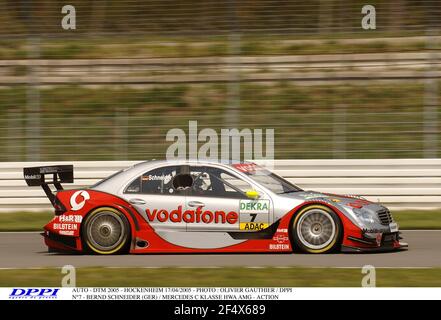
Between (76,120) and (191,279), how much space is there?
24.8 ft

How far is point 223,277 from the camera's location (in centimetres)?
871

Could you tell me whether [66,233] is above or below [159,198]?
below

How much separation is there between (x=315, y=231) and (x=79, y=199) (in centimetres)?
288

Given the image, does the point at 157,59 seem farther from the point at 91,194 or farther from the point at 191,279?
the point at 191,279

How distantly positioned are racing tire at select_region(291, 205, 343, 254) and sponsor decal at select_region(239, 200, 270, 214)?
39 centimetres

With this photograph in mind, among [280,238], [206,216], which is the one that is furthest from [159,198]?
[280,238]

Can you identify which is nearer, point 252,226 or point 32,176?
point 252,226

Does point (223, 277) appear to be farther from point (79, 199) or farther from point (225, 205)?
point (79, 199)

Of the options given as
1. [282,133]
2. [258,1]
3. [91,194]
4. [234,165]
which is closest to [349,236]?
[234,165]

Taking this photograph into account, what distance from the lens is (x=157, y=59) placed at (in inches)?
706

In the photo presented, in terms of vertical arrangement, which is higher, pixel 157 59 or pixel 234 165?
pixel 157 59

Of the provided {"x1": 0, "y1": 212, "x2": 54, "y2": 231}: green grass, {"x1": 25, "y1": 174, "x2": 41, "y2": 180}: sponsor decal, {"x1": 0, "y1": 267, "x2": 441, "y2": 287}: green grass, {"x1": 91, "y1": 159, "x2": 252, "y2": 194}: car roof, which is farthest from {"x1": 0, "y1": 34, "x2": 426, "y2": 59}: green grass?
{"x1": 0, "y1": 267, "x2": 441, "y2": 287}: green grass

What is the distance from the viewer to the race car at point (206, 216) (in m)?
10.1

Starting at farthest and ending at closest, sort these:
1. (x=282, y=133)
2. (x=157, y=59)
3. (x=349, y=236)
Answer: (x=157, y=59) → (x=282, y=133) → (x=349, y=236)
